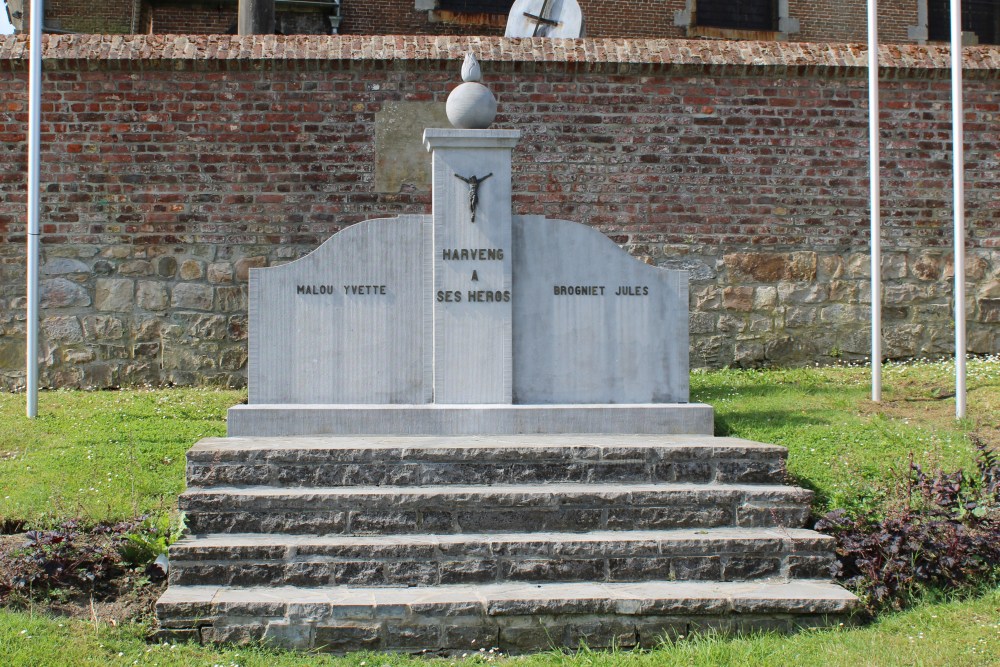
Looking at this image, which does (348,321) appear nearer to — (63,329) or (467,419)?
(467,419)

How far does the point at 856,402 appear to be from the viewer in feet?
26.6

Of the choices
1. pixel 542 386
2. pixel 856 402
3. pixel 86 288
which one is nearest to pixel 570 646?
pixel 542 386

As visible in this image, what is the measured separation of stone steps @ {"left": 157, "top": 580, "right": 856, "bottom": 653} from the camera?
175 inches

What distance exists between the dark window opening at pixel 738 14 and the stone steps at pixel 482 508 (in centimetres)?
1351

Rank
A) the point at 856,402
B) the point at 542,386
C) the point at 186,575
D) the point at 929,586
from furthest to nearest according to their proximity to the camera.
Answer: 1. the point at 856,402
2. the point at 542,386
3. the point at 929,586
4. the point at 186,575

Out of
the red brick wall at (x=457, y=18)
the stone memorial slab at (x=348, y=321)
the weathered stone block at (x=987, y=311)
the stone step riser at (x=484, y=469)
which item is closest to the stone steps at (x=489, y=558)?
the stone step riser at (x=484, y=469)

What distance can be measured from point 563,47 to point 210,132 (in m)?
3.40

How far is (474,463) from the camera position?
544 cm

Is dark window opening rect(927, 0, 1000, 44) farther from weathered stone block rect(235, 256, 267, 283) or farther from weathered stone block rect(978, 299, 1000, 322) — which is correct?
weathered stone block rect(235, 256, 267, 283)

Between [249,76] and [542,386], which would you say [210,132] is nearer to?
[249,76]

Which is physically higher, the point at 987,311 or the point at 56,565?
the point at 987,311

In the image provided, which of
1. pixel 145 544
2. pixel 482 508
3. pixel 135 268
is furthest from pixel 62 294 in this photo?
pixel 482 508

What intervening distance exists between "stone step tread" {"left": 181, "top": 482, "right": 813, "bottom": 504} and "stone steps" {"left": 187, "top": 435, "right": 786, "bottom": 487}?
1.9 inches

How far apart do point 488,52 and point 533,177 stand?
1.24m
